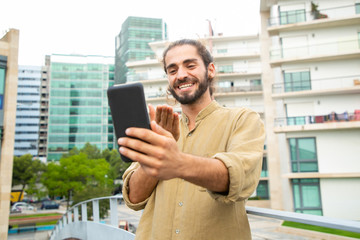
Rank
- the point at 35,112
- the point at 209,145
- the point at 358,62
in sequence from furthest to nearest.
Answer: the point at 35,112
the point at 358,62
the point at 209,145

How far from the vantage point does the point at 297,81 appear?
57.3 feet

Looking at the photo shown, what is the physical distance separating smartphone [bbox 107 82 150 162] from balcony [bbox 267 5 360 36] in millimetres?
18953

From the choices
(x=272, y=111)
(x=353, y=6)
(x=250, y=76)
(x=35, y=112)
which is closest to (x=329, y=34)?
(x=353, y=6)

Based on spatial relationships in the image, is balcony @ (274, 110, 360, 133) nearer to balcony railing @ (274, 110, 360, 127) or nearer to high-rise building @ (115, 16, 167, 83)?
balcony railing @ (274, 110, 360, 127)

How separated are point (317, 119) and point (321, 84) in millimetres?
2192

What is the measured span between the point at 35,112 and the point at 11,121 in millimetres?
59856

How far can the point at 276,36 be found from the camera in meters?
19.3

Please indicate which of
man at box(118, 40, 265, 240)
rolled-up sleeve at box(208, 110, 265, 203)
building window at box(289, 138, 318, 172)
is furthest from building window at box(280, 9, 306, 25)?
rolled-up sleeve at box(208, 110, 265, 203)

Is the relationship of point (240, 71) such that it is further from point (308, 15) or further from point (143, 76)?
point (308, 15)

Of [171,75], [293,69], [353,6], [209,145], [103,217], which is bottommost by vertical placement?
[103,217]

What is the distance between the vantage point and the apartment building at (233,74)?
27.5 meters

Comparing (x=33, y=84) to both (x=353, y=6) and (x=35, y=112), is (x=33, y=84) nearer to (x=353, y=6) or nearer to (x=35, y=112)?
(x=35, y=112)

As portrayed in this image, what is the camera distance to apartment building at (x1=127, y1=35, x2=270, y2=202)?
27531mm

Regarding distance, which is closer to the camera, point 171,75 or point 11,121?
point 171,75
